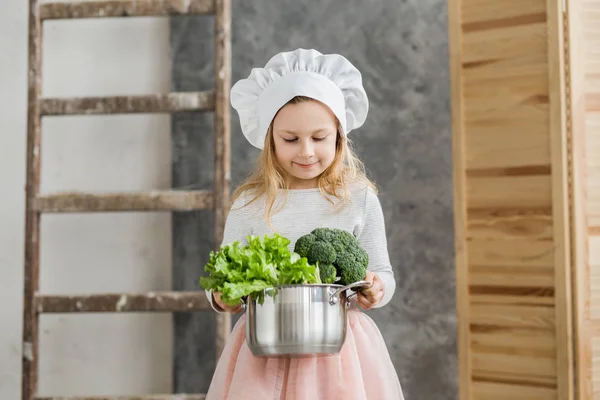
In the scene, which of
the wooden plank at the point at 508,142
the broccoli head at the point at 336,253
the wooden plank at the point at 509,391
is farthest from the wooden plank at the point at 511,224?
the broccoli head at the point at 336,253

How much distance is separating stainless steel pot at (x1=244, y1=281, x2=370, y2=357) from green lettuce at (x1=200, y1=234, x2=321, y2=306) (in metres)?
0.03

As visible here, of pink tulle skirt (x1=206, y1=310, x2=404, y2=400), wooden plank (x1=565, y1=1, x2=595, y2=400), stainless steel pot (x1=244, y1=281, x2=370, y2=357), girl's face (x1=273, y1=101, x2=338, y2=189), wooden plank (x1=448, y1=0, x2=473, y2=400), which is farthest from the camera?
wooden plank (x1=448, y1=0, x2=473, y2=400)

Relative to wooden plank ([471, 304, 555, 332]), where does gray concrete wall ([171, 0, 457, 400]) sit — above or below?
above

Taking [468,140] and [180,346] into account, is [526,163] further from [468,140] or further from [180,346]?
[180,346]

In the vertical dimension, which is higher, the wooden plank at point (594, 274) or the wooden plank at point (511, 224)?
the wooden plank at point (511, 224)

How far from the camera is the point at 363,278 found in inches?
59.9

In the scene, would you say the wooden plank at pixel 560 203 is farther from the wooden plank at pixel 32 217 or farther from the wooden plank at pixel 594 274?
the wooden plank at pixel 32 217

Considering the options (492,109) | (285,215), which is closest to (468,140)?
(492,109)

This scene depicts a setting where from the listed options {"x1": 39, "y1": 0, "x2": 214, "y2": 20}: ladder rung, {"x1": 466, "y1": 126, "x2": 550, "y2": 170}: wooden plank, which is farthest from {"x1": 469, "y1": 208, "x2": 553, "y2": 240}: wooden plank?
{"x1": 39, "y1": 0, "x2": 214, "y2": 20}: ladder rung

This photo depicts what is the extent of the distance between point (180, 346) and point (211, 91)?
860 mm

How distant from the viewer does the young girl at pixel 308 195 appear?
5.17 ft

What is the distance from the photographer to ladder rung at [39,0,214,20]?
7.99 feet

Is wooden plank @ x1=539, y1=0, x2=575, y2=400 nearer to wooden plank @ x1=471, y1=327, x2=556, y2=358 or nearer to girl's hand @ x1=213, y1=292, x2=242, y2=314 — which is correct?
wooden plank @ x1=471, y1=327, x2=556, y2=358

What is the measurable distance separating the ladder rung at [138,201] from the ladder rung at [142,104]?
→ 0.87 ft
